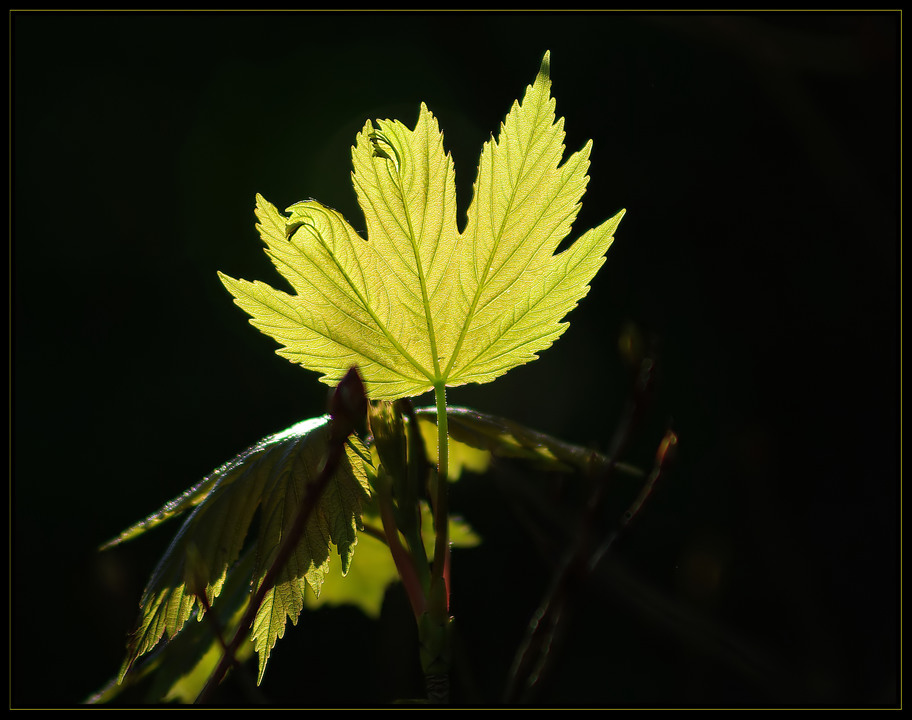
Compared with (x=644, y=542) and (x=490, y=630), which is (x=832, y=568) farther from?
(x=490, y=630)

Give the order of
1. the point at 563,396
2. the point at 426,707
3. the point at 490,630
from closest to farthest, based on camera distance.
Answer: the point at 426,707 < the point at 490,630 < the point at 563,396

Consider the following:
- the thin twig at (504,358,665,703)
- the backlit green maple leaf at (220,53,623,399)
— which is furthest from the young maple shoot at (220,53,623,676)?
the thin twig at (504,358,665,703)

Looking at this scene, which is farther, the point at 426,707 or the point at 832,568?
the point at 832,568

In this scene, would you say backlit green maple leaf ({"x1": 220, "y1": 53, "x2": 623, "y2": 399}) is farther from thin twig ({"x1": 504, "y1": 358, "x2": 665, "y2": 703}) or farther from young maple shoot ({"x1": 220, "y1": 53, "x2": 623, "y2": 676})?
thin twig ({"x1": 504, "y1": 358, "x2": 665, "y2": 703})

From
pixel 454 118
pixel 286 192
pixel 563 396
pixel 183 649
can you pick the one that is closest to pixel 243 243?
pixel 286 192

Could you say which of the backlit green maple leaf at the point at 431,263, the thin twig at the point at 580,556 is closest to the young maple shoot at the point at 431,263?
the backlit green maple leaf at the point at 431,263

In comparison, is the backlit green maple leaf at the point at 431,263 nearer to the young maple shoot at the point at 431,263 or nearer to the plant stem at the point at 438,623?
the young maple shoot at the point at 431,263

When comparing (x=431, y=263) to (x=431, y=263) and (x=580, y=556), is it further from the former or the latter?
(x=580, y=556)
